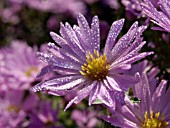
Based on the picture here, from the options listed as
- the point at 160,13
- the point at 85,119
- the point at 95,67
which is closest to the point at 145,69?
the point at 95,67

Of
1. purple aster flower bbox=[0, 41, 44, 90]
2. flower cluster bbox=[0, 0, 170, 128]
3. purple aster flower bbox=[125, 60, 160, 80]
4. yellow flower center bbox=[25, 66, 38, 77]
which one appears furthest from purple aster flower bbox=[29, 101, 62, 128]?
purple aster flower bbox=[125, 60, 160, 80]

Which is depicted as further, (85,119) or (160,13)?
(85,119)

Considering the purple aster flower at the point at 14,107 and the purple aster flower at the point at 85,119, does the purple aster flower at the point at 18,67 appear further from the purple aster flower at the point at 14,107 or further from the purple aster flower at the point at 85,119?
the purple aster flower at the point at 85,119

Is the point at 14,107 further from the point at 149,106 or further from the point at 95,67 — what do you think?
the point at 149,106

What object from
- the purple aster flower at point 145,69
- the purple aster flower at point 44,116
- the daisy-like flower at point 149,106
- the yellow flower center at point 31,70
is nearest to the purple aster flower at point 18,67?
the yellow flower center at point 31,70

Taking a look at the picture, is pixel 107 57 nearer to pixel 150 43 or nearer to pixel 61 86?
pixel 61 86
